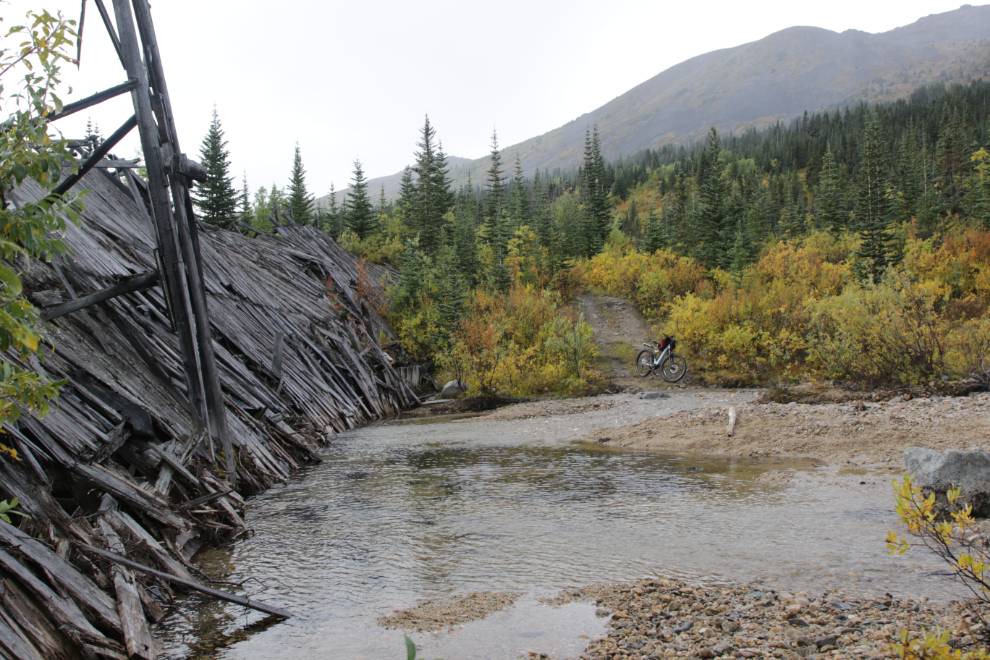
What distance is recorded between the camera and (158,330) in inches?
356

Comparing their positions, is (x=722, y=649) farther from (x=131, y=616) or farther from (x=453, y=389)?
(x=453, y=389)

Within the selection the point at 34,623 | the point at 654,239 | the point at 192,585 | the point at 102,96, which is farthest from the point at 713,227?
the point at 34,623

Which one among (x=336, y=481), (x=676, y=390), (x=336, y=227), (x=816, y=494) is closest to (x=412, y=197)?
(x=336, y=227)

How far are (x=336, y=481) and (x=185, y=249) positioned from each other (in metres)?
4.53

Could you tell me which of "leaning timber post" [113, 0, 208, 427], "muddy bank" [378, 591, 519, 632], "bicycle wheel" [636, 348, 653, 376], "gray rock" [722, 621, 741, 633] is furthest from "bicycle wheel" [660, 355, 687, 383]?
"gray rock" [722, 621, 741, 633]

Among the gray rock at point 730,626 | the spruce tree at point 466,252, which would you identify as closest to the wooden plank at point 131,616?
the gray rock at point 730,626

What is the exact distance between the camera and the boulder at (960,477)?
242 inches

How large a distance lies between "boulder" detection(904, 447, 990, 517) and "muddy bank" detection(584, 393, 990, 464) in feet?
10.1

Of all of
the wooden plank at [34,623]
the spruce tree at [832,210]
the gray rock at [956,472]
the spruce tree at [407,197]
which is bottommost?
the gray rock at [956,472]

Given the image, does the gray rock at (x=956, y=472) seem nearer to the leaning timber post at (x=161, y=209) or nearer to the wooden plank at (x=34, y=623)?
the wooden plank at (x=34, y=623)

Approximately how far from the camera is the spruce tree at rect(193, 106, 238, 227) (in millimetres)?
40344

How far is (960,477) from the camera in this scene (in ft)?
20.6

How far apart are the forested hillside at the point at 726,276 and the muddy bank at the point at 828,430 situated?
3041 millimetres

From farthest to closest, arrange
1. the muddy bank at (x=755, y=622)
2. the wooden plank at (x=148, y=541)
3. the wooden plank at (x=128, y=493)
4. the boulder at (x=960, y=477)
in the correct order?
1. the boulder at (x=960, y=477)
2. the wooden plank at (x=128, y=493)
3. the wooden plank at (x=148, y=541)
4. the muddy bank at (x=755, y=622)
